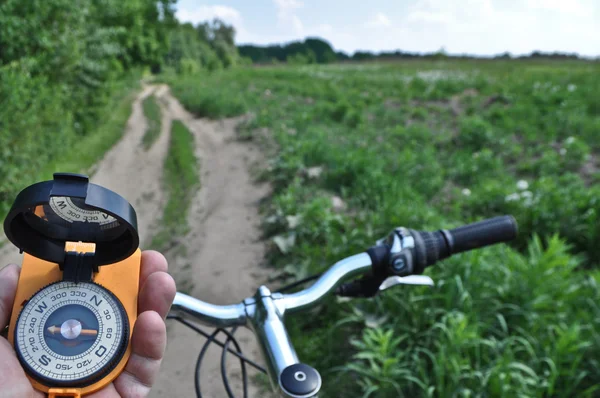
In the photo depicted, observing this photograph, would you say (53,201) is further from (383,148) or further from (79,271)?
(383,148)

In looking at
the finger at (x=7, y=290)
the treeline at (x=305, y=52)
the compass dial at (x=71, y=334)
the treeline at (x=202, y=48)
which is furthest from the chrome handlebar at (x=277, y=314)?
the treeline at (x=305, y=52)

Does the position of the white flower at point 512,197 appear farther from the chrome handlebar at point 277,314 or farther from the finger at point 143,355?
the finger at point 143,355

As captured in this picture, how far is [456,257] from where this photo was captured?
135 inches

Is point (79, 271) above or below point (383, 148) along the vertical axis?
above

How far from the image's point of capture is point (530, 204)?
494cm

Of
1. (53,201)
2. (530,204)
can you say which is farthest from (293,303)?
(530,204)

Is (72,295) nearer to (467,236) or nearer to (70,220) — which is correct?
(70,220)

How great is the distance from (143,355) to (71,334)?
0.51 ft

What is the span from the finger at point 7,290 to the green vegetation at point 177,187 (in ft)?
12.0

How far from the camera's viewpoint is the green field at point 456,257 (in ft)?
9.14

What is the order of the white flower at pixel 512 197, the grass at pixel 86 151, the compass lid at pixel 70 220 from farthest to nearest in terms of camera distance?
the grass at pixel 86 151, the white flower at pixel 512 197, the compass lid at pixel 70 220

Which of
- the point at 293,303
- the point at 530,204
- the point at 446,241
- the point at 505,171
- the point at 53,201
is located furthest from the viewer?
the point at 505,171

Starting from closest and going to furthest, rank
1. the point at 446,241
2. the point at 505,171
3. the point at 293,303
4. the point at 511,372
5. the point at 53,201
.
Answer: the point at 53,201 < the point at 293,303 < the point at 446,241 < the point at 511,372 < the point at 505,171

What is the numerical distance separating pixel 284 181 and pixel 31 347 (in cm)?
559
